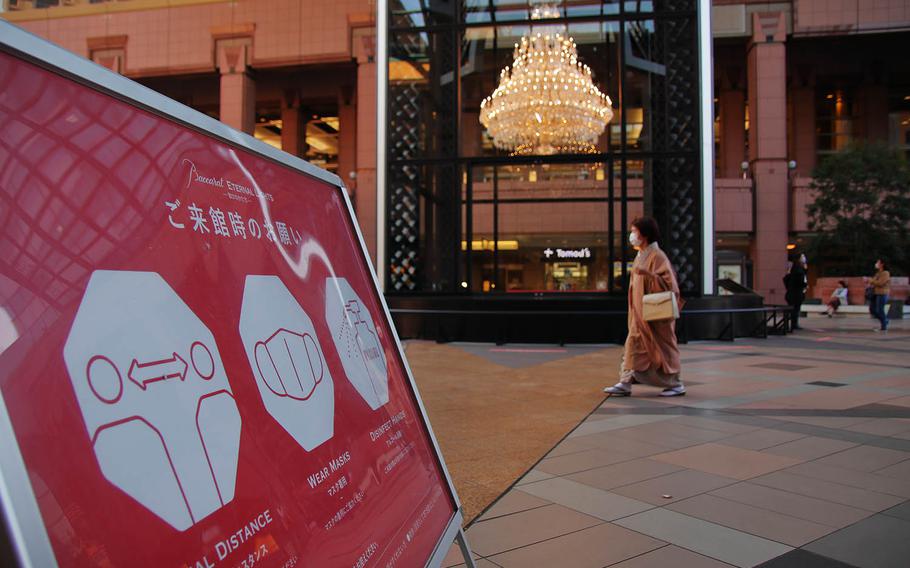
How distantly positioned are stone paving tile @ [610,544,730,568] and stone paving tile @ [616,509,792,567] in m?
0.06

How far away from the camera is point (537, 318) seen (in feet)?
41.7

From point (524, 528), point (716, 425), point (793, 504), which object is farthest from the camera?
point (716, 425)

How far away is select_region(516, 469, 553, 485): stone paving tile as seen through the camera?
153 inches

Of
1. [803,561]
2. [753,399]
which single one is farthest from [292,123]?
[803,561]

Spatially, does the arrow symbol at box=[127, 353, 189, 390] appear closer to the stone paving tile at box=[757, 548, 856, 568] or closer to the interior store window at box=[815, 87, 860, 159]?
the stone paving tile at box=[757, 548, 856, 568]

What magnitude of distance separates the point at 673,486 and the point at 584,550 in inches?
45.8

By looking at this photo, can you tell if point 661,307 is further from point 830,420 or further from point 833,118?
point 833,118

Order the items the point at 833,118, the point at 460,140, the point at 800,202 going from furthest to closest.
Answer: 1. the point at 833,118
2. the point at 800,202
3. the point at 460,140

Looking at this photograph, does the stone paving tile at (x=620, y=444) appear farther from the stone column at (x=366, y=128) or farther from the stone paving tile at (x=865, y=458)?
the stone column at (x=366, y=128)

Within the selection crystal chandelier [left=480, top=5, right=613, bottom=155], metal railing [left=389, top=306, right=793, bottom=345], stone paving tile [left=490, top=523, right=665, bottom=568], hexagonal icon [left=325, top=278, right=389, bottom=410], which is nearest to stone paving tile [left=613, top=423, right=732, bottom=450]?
stone paving tile [left=490, top=523, right=665, bottom=568]

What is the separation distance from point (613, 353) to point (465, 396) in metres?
5.16

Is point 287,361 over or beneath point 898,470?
over

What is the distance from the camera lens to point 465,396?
6.84 meters

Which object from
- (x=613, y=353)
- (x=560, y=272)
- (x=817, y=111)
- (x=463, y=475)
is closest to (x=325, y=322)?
(x=463, y=475)
